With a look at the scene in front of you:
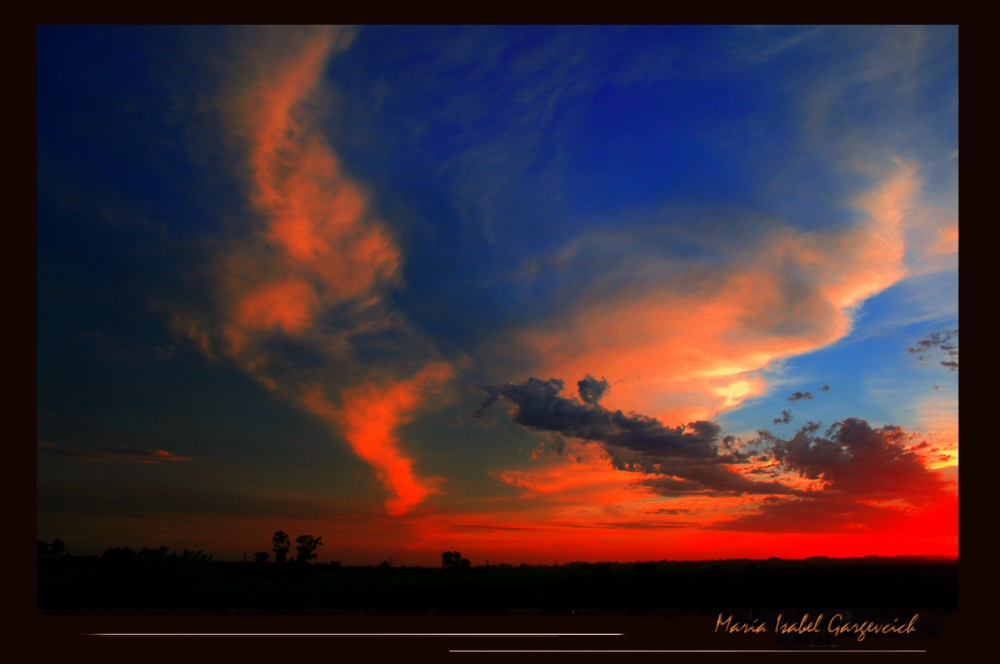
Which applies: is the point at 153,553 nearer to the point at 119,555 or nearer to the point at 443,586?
the point at 119,555

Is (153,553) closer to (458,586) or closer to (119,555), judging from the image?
(119,555)

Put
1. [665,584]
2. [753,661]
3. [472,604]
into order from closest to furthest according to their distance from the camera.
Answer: [753,661] < [472,604] < [665,584]

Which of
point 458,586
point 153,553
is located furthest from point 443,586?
point 153,553

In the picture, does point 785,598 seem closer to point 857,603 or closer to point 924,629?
point 857,603

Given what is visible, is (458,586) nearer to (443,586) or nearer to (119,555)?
(443,586)

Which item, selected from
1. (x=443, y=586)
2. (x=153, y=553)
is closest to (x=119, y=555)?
(x=153, y=553)

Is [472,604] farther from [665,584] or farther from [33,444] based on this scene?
[33,444]

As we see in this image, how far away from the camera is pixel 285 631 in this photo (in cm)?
1510

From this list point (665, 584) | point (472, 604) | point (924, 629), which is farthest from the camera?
point (665, 584)

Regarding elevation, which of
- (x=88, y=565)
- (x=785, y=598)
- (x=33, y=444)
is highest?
(x=33, y=444)

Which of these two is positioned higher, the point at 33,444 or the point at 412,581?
the point at 33,444

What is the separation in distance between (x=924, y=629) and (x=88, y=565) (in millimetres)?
26447

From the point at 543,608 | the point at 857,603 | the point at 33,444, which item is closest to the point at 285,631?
the point at 543,608

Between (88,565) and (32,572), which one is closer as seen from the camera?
(32,572)
